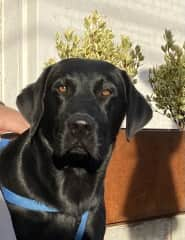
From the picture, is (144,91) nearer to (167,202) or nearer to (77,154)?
(167,202)

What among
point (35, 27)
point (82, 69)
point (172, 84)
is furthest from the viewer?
point (35, 27)

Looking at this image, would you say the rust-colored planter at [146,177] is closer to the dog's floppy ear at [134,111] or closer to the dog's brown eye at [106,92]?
the dog's floppy ear at [134,111]

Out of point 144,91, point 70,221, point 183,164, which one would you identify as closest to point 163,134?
point 183,164

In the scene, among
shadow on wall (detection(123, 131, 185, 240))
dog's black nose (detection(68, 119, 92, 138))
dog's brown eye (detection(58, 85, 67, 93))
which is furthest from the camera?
shadow on wall (detection(123, 131, 185, 240))

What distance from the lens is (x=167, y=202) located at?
5.64 metres

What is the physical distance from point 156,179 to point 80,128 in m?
2.78

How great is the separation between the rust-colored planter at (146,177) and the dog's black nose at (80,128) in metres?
2.04

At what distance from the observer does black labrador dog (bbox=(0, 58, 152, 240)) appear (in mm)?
2893

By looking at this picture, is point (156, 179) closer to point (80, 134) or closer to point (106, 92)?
point (106, 92)

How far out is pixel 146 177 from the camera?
5.36 m

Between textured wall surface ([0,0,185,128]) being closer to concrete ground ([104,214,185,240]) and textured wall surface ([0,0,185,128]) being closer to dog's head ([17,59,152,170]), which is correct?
concrete ground ([104,214,185,240])

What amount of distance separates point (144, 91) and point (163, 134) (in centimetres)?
346

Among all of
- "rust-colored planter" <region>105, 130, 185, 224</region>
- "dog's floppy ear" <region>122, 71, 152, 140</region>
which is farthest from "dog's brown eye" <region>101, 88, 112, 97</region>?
"rust-colored planter" <region>105, 130, 185, 224</region>

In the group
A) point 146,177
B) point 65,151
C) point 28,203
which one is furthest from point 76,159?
point 146,177
